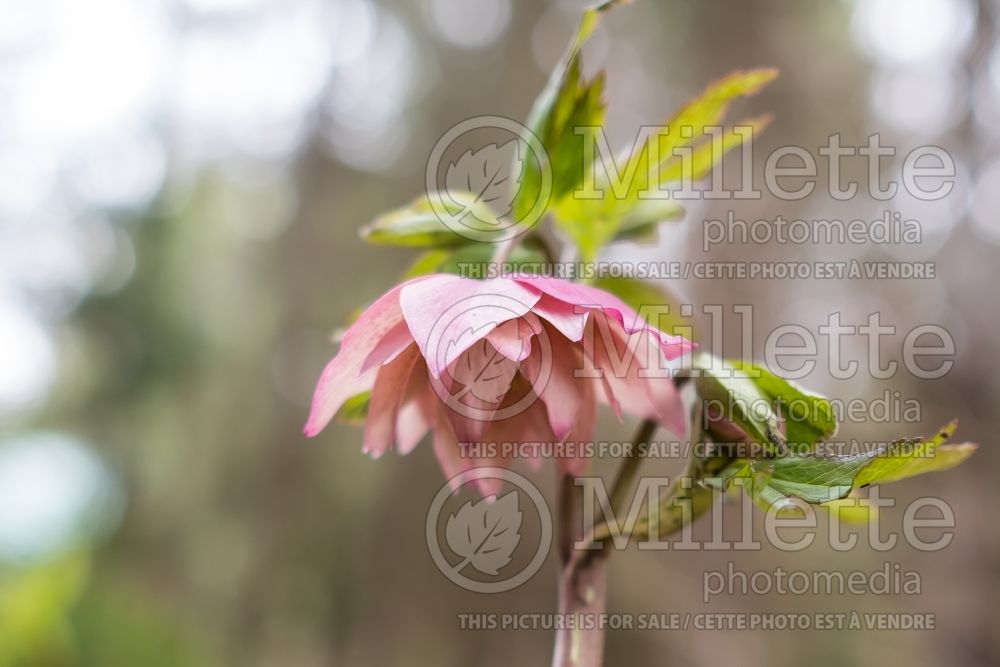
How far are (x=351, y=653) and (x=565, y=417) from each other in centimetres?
121

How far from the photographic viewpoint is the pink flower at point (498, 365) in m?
0.17

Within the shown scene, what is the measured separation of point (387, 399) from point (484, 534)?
0.08 metres

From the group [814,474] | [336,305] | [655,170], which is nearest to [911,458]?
[814,474]

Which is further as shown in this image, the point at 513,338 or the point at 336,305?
the point at 336,305

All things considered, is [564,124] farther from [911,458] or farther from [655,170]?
[911,458]

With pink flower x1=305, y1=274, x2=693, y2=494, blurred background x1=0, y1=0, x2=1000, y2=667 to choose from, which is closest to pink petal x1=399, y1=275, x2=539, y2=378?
pink flower x1=305, y1=274, x2=693, y2=494

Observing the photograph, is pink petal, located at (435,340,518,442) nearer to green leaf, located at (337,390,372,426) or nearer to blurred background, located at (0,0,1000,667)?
green leaf, located at (337,390,372,426)

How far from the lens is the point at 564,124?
0.24 meters

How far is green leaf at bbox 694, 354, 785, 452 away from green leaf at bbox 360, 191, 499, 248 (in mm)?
97

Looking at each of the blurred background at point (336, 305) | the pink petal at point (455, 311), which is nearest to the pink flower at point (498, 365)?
the pink petal at point (455, 311)

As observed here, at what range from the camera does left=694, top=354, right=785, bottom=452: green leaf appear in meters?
0.18

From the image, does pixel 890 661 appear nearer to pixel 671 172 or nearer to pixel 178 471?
pixel 671 172

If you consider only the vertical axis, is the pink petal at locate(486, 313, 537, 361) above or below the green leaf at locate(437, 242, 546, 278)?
below

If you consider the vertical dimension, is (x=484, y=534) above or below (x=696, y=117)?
below
